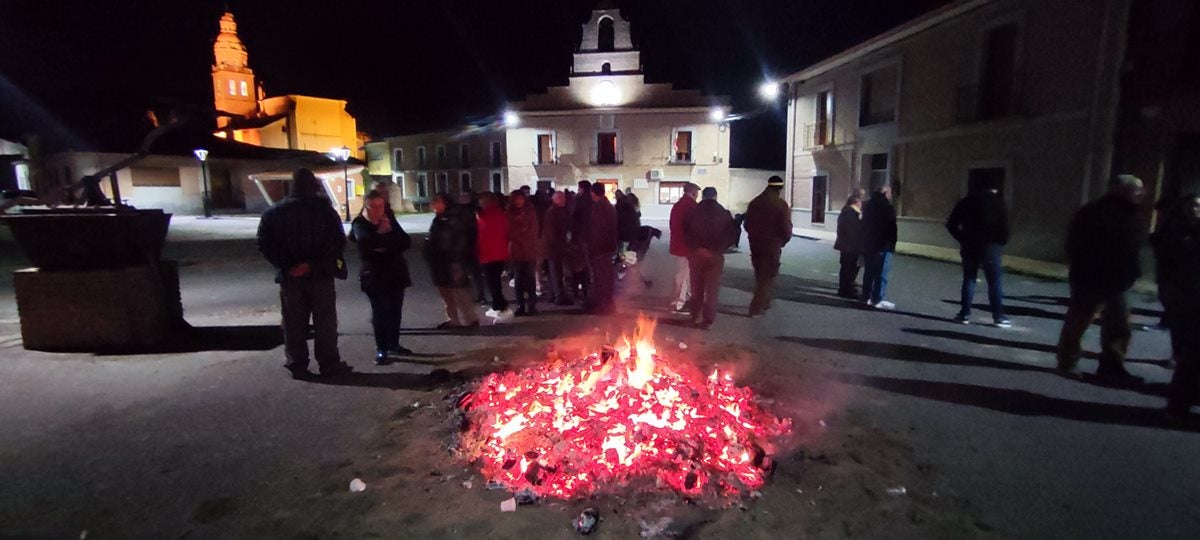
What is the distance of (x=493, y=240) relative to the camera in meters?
8.18

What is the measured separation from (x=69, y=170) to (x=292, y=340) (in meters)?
38.7

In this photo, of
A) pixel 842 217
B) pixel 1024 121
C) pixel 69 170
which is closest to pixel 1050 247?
pixel 1024 121

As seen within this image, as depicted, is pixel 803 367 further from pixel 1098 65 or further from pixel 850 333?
pixel 1098 65

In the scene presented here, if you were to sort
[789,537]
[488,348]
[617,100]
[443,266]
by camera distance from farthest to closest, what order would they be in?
[617,100] → [443,266] → [488,348] → [789,537]

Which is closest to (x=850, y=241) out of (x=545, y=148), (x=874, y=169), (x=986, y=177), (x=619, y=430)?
(x=619, y=430)

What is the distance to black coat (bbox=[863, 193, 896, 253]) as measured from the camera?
8.83 metres

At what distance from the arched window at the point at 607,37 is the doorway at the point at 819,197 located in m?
17.5

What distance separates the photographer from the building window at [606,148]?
128 feet

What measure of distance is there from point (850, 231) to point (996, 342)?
286cm

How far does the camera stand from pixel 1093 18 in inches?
534

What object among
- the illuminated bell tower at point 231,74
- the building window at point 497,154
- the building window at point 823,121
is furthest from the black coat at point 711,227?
the illuminated bell tower at point 231,74

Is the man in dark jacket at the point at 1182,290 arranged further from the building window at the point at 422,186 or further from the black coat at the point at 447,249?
the building window at the point at 422,186

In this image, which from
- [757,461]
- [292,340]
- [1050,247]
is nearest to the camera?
[757,461]

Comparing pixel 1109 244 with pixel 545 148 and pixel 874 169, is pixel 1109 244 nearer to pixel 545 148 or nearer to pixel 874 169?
pixel 874 169
